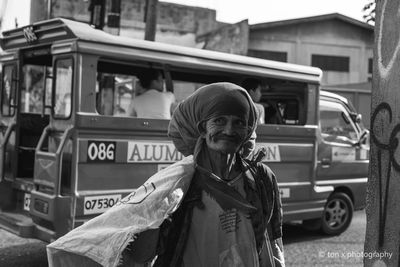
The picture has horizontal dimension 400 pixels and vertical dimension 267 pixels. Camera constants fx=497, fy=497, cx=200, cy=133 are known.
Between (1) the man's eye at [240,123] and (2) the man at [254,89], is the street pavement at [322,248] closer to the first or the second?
(2) the man at [254,89]

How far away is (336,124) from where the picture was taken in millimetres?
7199

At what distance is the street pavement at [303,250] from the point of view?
18.2ft

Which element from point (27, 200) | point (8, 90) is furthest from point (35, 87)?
point (27, 200)

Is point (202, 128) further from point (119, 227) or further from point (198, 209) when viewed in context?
point (119, 227)

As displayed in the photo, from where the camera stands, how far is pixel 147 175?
5.10 meters

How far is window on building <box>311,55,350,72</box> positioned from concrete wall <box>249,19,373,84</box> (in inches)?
6.4

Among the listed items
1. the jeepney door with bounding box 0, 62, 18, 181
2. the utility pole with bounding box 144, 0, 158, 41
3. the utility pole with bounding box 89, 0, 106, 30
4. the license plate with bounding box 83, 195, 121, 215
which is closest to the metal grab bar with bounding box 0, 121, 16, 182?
the jeepney door with bounding box 0, 62, 18, 181

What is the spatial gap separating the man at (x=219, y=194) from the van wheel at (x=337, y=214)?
5351mm

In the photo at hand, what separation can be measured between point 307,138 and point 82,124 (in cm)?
311

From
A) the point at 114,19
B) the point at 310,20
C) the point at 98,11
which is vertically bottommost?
the point at 114,19

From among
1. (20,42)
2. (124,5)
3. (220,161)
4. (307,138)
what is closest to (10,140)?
(20,42)

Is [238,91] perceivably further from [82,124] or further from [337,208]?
[337,208]

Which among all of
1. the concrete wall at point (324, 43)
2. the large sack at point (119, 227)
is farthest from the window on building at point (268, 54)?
the large sack at point (119, 227)

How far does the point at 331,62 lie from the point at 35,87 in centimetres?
1427
